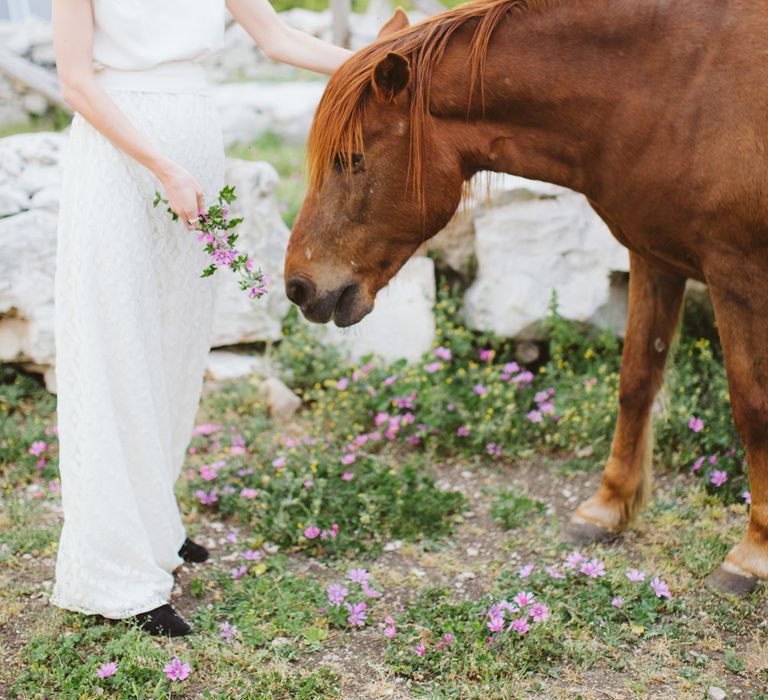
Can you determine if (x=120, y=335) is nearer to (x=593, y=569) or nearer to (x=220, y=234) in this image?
(x=220, y=234)

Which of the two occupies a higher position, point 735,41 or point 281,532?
point 735,41

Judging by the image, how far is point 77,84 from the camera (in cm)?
235

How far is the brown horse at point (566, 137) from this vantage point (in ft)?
7.80

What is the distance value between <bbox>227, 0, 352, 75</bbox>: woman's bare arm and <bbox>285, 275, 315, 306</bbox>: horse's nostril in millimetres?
801

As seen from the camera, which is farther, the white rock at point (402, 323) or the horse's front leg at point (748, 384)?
the white rock at point (402, 323)

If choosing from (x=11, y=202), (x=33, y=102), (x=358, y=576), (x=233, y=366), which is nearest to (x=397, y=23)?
(x=358, y=576)

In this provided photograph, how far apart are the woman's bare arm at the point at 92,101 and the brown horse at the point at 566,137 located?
384 mm

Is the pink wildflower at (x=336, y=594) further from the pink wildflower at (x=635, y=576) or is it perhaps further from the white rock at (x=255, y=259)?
the white rock at (x=255, y=259)

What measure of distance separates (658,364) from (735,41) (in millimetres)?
1179

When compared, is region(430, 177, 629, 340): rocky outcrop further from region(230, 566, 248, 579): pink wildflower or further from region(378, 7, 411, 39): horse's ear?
region(230, 566, 248, 579): pink wildflower

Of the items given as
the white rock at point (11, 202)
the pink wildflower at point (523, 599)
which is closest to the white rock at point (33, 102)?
the white rock at point (11, 202)

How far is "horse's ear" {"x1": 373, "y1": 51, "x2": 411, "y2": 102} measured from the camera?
90.1 inches

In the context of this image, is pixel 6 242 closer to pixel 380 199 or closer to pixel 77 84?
pixel 77 84

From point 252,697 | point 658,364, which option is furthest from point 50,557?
point 658,364
